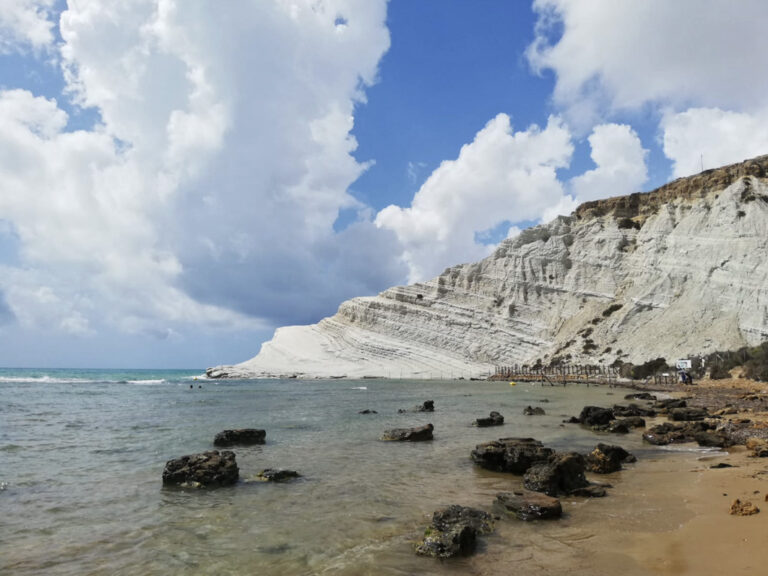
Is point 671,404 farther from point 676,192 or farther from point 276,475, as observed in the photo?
point 676,192

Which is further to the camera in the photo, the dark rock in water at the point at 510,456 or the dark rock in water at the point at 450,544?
the dark rock in water at the point at 510,456

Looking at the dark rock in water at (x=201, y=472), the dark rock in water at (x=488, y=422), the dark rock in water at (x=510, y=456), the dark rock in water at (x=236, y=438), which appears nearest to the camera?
the dark rock in water at (x=201, y=472)

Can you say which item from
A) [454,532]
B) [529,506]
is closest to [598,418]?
[529,506]

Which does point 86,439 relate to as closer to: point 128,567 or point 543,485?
point 128,567

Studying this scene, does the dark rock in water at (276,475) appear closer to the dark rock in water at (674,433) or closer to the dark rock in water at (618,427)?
the dark rock in water at (674,433)

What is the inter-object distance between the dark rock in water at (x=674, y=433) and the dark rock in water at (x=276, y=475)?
10.5m

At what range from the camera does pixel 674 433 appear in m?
14.6

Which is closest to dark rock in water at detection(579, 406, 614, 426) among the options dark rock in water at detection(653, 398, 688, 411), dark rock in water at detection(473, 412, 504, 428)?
dark rock in water at detection(473, 412, 504, 428)

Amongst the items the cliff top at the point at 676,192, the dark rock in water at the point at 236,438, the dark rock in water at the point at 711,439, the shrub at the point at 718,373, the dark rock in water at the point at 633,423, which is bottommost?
the dark rock in water at the point at 236,438

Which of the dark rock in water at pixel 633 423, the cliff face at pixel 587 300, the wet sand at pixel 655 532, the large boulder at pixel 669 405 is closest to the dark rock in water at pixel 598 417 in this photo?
the dark rock in water at pixel 633 423

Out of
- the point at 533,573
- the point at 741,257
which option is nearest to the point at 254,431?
the point at 533,573

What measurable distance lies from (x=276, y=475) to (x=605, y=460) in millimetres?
6979

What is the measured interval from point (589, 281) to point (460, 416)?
57364mm

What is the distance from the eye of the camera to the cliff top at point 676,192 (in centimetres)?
6619
